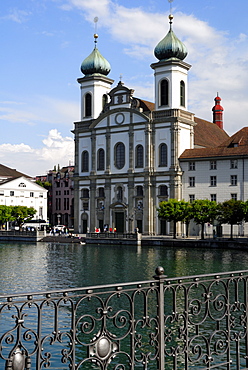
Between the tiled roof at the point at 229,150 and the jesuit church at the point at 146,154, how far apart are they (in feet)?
0.37

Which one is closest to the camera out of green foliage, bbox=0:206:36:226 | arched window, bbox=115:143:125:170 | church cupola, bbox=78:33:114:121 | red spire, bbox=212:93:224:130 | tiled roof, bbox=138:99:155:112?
tiled roof, bbox=138:99:155:112

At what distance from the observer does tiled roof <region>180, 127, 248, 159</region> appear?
195ft

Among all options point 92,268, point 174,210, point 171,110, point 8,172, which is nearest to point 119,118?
point 171,110

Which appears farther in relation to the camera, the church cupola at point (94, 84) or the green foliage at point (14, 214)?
the green foliage at point (14, 214)

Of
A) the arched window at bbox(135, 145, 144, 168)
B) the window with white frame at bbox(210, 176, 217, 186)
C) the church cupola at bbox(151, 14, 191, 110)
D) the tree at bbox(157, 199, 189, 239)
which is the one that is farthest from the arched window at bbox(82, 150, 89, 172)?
the window with white frame at bbox(210, 176, 217, 186)

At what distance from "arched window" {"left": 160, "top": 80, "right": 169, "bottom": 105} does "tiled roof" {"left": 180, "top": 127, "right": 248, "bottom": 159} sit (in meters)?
7.26

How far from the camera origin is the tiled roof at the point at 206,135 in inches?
2822

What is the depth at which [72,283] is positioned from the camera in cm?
2617

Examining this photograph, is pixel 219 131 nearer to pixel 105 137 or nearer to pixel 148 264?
pixel 105 137

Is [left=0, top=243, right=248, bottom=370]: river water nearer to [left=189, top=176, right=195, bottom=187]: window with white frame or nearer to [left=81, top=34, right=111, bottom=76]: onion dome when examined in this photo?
[left=189, top=176, right=195, bottom=187]: window with white frame

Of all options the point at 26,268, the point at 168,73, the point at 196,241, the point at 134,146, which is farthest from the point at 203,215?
the point at 26,268

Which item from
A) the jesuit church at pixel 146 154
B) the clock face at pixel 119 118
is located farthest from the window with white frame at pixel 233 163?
the clock face at pixel 119 118

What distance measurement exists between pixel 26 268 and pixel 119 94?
3944 centimetres

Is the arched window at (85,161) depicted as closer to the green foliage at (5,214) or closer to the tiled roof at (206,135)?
the green foliage at (5,214)
